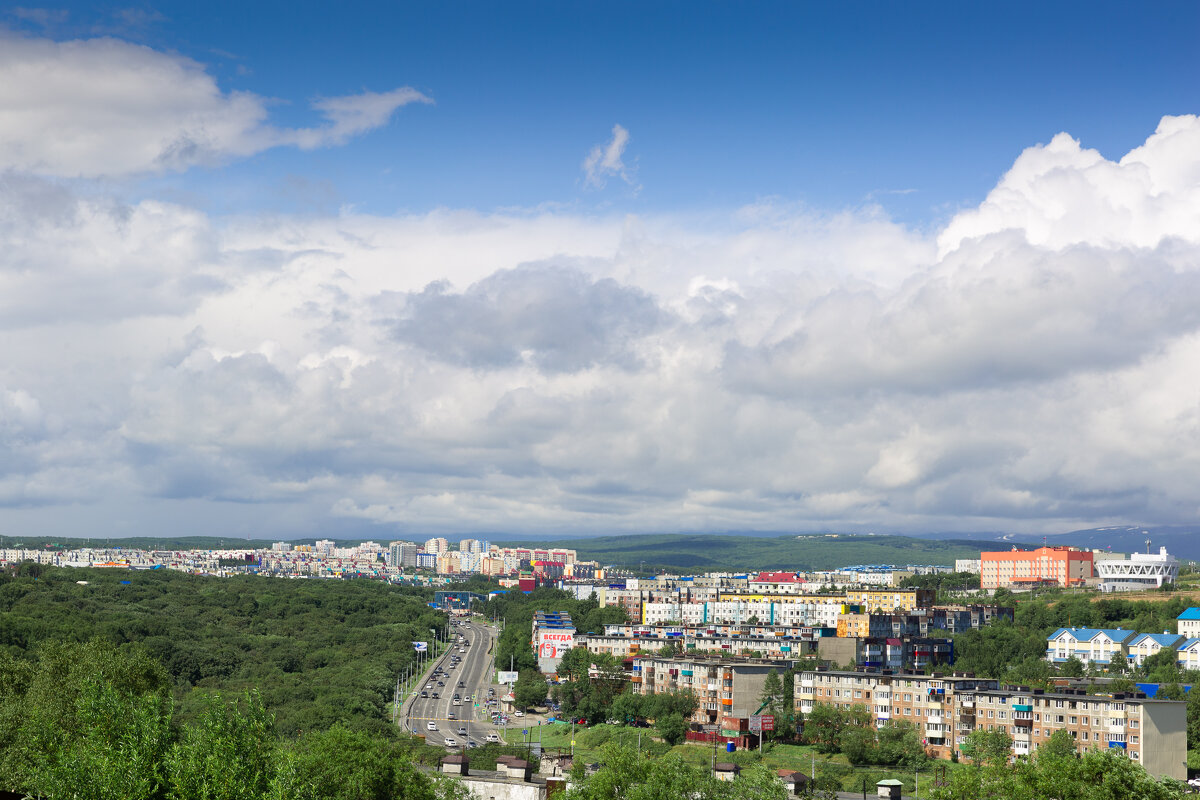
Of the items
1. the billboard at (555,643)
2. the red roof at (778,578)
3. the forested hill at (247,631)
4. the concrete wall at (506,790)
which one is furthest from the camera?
the red roof at (778,578)

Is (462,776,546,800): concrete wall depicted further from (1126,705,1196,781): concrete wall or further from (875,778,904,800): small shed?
(1126,705,1196,781): concrete wall

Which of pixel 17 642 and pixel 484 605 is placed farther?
pixel 484 605

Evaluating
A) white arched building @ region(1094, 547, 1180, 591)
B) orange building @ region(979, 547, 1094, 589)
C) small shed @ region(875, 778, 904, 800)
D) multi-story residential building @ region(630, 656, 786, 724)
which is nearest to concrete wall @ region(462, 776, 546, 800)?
small shed @ region(875, 778, 904, 800)

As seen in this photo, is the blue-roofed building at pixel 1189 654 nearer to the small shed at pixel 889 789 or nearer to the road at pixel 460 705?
the road at pixel 460 705

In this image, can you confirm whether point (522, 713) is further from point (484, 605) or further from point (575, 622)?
point (484, 605)

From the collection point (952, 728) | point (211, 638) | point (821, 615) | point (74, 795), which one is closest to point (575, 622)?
point (821, 615)

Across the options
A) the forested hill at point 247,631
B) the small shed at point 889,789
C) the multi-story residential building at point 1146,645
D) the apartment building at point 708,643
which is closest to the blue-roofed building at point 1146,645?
the multi-story residential building at point 1146,645
